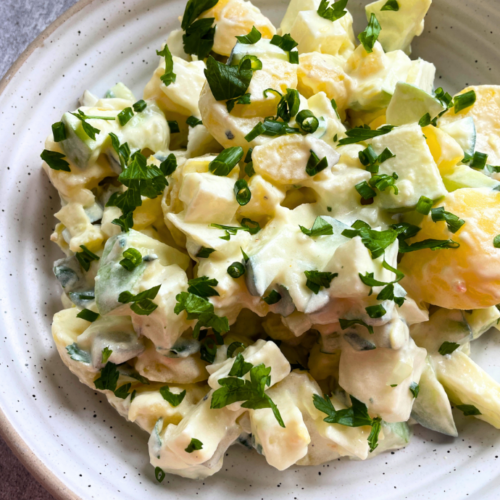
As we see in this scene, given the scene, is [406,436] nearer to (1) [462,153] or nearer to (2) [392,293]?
(2) [392,293]

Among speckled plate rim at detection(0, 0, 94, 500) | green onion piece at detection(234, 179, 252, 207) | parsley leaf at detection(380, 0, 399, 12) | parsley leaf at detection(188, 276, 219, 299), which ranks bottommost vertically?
speckled plate rim at detection(0, 0, 94, 500)

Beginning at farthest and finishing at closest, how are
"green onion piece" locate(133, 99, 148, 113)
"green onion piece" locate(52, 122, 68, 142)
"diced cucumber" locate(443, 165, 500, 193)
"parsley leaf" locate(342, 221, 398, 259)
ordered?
"green onion piece" locate(133, 99, 148, 113) → "green onion piece" locate(52, 122, 68, 142) → "diced cucumber" locate(443, 165, 500, 193) → "parsley leaf" locate(342, 221, 398, 259)


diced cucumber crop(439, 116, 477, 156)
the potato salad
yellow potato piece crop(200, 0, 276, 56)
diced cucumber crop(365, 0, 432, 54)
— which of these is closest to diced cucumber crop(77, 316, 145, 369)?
the potato salad

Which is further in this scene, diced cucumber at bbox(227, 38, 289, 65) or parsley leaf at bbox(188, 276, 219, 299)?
diced cucumber at bbox(227, 38, 289, 65)

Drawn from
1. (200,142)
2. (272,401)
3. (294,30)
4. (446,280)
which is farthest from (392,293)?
(294,30)

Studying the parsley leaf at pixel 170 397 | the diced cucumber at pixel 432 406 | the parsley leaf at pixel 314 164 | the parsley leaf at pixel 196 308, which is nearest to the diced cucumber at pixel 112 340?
the parsley leaf at pixel 170 397

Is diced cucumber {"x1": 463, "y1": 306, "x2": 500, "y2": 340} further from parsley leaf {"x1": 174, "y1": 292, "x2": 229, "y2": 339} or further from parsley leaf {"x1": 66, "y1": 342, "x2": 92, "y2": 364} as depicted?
parsley leaf {"x1": 66, "y1": 342, "x2": 92, "y2": 364}

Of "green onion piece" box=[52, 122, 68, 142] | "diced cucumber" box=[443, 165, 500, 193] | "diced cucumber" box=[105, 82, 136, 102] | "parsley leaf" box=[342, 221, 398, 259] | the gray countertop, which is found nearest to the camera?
"parsley leaf" box=[342, 221, 398, 259]

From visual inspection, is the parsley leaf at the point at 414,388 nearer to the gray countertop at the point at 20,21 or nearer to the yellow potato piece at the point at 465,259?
the yellow potato piece at the point at 465,259
